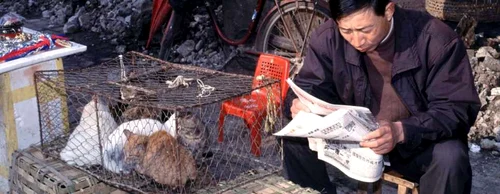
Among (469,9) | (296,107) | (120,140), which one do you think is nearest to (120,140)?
(120,140)

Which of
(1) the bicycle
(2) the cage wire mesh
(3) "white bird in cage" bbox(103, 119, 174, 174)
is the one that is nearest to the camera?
(2) the cage wire mesh

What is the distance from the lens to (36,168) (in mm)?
2871

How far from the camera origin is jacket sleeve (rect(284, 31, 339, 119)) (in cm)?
292

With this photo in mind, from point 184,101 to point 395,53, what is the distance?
926mm

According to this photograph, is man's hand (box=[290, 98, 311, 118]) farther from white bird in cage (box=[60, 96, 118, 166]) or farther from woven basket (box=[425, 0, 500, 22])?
woven basket (box=[425, 0, 500, 22])

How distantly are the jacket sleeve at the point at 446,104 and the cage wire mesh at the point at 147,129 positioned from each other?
0.64m

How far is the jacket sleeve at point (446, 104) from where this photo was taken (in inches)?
103

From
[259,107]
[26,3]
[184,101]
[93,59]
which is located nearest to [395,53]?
[184,101]

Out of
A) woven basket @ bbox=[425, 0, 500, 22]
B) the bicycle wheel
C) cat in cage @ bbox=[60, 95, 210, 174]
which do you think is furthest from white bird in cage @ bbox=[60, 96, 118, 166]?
woven basket @ bbox=[425, 0, 500, 22]

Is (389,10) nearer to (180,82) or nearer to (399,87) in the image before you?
(399,87)

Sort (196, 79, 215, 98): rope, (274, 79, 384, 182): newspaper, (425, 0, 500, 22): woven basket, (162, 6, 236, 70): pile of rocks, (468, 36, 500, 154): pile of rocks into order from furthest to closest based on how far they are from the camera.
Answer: (162, 6, 236, 70): pile of rocks < (425, 0, 500, 22): woven basket < (468, 36, 500, 154): pile of rocks < (196, 79, 215, 98): rope < (274, 79, 384, 182): newspaper

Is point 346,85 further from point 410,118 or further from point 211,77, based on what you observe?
point 211,77

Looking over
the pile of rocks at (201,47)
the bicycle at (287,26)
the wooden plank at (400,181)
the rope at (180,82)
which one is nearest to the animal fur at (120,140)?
the rope at (180,82)

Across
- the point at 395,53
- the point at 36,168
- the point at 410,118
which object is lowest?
the point at 36,168
